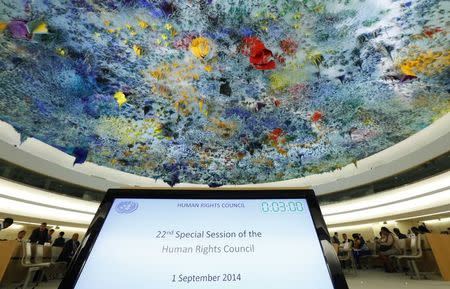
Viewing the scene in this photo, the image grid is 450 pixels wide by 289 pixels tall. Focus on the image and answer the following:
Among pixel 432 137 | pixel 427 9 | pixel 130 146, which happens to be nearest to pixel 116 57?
pixel 130 146

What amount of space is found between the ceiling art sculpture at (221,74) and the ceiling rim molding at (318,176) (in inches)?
24.6

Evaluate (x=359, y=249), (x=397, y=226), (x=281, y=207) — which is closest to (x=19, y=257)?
(x=281, y=207)

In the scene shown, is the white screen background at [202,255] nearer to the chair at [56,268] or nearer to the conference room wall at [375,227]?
the chair at [56,268]

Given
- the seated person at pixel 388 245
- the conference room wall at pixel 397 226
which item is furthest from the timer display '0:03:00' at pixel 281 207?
the conference room wall at pixel 397 226

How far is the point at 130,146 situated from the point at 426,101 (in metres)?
6.39

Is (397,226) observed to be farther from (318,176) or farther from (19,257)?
(19,257)

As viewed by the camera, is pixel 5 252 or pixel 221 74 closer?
pixel 221 74

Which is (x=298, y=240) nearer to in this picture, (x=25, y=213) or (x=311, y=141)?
(x=311, y=141)

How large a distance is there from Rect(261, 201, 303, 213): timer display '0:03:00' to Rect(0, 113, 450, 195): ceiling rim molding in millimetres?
6048

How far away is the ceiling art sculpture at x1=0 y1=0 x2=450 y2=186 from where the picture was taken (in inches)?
114

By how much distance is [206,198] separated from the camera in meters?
0.80

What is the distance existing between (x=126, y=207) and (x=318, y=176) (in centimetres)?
899

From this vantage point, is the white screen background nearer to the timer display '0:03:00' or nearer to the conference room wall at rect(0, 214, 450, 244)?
the timer display '0:03:00'

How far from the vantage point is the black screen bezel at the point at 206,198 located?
639 mm
